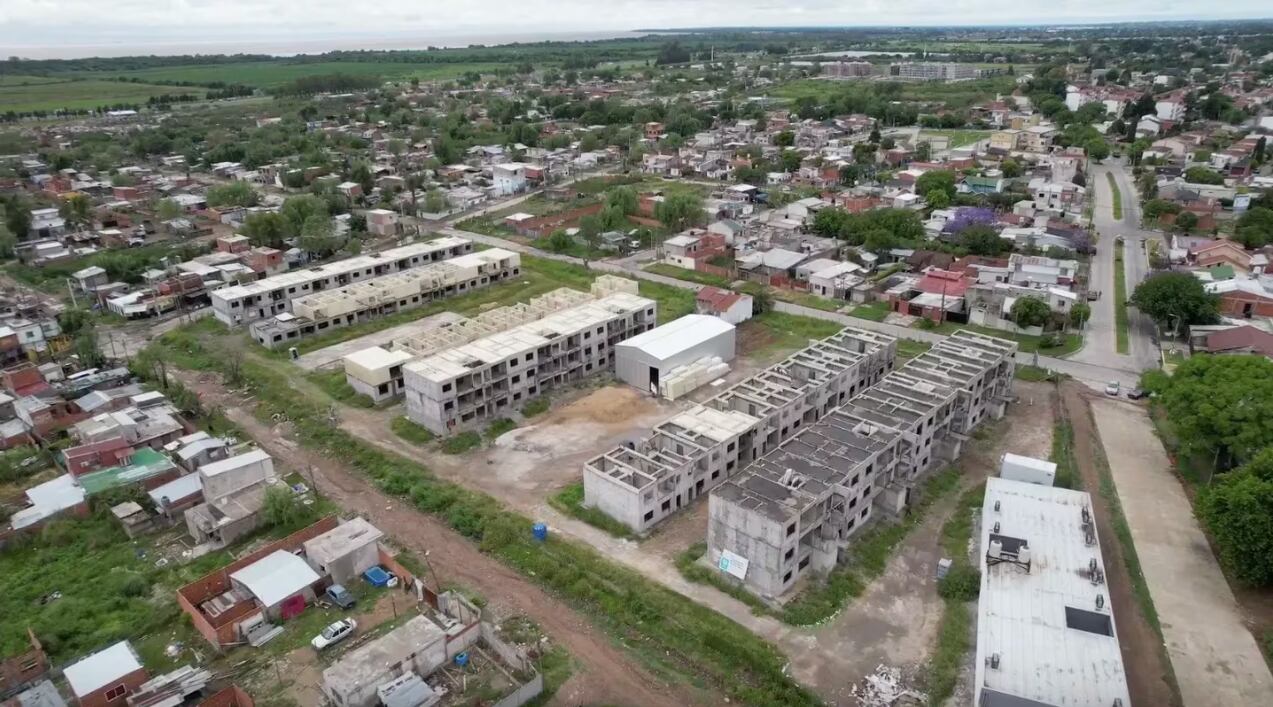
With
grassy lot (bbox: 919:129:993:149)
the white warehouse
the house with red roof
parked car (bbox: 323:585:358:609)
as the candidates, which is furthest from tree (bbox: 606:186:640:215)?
grassy lot (bbox: 919:129:993:149)

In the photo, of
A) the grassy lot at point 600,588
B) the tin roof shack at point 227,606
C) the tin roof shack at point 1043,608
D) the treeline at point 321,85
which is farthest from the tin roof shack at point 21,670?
the treeline at point 321,85

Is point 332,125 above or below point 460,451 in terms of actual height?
above

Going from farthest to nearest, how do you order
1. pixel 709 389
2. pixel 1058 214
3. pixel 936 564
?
pixel 1058 214, pixel 709 389, pixel 936 564

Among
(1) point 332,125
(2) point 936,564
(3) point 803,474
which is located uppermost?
(1) point 332,125

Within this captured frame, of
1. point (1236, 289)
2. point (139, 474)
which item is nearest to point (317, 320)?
point (139, 474)

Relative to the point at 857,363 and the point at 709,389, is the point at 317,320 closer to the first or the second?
the point at 709,389

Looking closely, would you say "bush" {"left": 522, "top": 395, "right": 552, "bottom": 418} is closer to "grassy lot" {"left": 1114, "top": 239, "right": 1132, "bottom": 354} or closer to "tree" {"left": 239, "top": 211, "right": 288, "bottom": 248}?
"grassy lot" {"left": 1114, "top": 239, "right": 1132, "bottom": 354}

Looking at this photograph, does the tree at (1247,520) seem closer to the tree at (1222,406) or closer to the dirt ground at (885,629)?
the tree at (1222,406)
